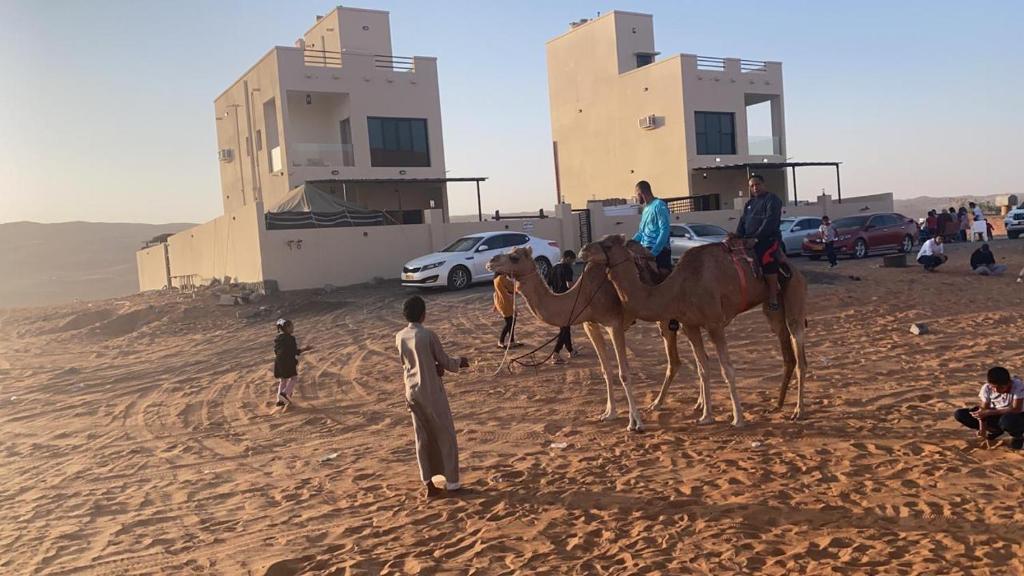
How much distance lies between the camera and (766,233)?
919 cm

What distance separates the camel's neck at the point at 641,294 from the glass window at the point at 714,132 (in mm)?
32837

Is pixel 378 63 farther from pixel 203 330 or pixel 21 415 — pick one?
pixel 21 415

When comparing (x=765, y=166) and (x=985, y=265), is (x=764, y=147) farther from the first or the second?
(x=985, y=265)

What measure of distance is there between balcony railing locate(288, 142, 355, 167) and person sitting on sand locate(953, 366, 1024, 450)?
29.9 m

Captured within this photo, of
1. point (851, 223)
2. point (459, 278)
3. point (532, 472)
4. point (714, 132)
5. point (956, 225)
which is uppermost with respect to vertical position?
point (714, 132)

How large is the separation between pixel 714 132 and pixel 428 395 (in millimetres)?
36593

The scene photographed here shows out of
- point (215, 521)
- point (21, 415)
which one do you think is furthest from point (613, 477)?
point (21, 415)

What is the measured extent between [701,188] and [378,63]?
16.8 metres

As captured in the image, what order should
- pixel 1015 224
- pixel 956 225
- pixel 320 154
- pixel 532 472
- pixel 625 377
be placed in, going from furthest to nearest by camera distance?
pixel 956 225 < pixel 1015 224 < pixel 320 154 < pixel 625 377 < pixel 532 472

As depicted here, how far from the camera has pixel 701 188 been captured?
41.3 m

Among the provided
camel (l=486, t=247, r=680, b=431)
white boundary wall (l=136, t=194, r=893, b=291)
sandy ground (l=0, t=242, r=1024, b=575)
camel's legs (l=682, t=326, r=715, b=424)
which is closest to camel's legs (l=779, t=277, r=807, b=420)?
sandy ground (l=0, t=242, r=1024, b=575)

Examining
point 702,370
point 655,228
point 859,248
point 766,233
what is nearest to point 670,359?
point 702,370

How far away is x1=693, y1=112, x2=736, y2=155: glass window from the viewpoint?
133ft

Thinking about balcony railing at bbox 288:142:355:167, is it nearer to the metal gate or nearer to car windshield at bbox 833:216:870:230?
the metal gate
